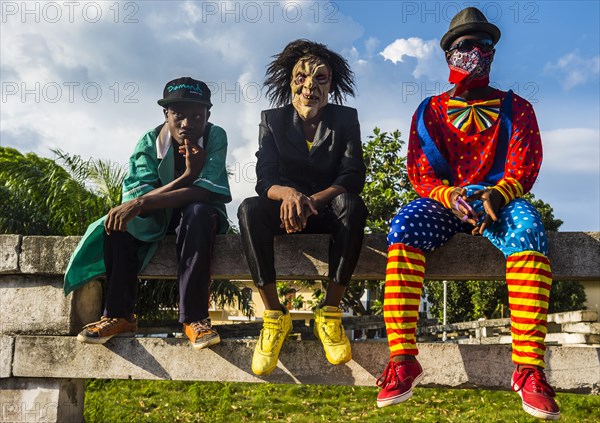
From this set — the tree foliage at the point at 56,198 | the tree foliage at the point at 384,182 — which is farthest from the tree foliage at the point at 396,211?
the tree foliage at the point at 56,198

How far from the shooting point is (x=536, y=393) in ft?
10.3

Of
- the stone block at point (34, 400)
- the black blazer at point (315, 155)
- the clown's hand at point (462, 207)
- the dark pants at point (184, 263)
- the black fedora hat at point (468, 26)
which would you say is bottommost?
the stone block at point (34, 400)

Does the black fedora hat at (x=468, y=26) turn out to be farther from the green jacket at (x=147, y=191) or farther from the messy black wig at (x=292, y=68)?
the green jacket at (x=147, y=191)

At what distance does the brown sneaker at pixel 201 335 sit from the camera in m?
3.73

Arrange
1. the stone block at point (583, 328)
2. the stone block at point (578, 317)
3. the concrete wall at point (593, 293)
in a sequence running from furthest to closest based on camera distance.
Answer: the concrete wall at point (593, 293) < the stone block at point (578, 317) < the stone block at point (583, 328)

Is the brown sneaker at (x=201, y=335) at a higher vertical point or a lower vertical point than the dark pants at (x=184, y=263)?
Answer: lower

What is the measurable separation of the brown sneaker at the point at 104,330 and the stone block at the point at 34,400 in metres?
0.57

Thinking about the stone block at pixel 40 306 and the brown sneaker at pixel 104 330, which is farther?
the stone block at pixel 40 306

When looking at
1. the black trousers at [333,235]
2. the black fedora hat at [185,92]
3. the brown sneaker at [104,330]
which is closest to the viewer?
the black trousers at [333,235]

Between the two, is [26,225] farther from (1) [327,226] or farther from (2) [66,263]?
(1) [327,226]

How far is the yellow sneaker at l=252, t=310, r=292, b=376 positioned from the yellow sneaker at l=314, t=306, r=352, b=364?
228mm

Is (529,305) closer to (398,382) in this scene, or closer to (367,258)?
(398,382)

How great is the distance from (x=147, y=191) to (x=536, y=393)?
267cm

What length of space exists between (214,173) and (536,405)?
2.38m
